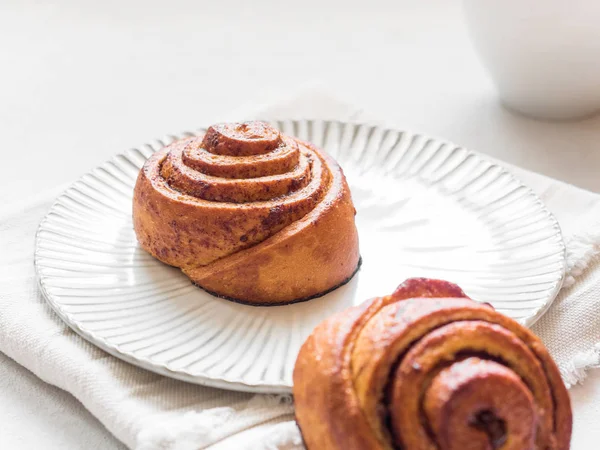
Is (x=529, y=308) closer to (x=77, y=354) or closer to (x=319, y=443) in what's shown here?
(x=319, y=443)

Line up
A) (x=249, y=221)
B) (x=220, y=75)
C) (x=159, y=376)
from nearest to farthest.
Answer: (x=159, y=376) → (x=249, y=221) → (x=220, y=75)

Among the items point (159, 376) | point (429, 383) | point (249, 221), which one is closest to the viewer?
point (429, 383)

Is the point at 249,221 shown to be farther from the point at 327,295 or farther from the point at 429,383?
the point at 429,383

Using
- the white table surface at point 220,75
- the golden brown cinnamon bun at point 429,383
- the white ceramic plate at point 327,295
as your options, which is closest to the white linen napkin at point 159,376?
the white ceramic plate at point 327,295

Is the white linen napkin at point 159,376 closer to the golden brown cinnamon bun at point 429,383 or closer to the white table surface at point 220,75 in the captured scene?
the golden brown cinnamon bun at point 429,383

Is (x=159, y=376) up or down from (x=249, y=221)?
down

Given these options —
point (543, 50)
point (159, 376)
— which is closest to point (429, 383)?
point (159, 376)
